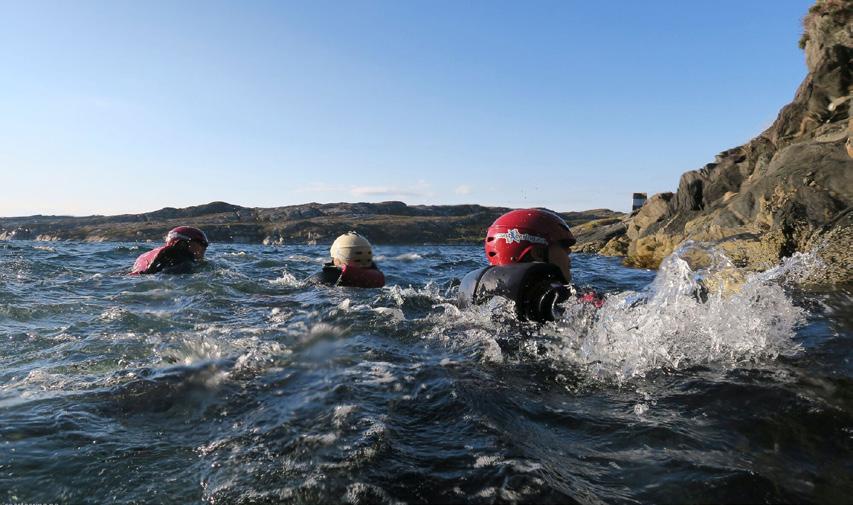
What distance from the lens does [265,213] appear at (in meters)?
106

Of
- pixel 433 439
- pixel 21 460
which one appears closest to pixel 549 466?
pixel 433 439

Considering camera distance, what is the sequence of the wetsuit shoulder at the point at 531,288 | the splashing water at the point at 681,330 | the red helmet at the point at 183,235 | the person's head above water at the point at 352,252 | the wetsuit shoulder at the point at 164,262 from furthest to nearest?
the red helmet at the point at 183,235, the wetsuit shoulder at the point at 164,262, the person's head above water at the point at 352,252, the wetsuit shoulder at the point at 531,288, the splashing water at the point at 681,330

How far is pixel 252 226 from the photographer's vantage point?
83562 mm

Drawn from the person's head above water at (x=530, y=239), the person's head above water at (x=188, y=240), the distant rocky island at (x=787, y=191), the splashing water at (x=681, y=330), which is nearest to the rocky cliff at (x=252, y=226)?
the distant rocky island at (x=787, y=191)

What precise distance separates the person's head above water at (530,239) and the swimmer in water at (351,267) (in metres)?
5.35

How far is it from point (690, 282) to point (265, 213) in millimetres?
107992

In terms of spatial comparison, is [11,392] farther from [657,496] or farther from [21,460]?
[657,496]

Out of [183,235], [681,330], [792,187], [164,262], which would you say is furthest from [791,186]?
[164,262]

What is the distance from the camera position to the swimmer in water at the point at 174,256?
13.9 meters

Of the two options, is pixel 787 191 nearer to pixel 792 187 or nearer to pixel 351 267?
pixel 792 187

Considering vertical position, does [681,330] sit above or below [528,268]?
below

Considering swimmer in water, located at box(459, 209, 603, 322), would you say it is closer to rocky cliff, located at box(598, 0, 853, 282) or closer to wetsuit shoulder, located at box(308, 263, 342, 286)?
wetsuit shoulder, located at box(308, 263, 342, 286)

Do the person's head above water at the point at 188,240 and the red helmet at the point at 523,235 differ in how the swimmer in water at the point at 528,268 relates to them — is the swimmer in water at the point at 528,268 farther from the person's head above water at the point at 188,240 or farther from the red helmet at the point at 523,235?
the person's head above water at the point at 188,240

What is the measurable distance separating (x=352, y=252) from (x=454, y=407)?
8565 millimetres
